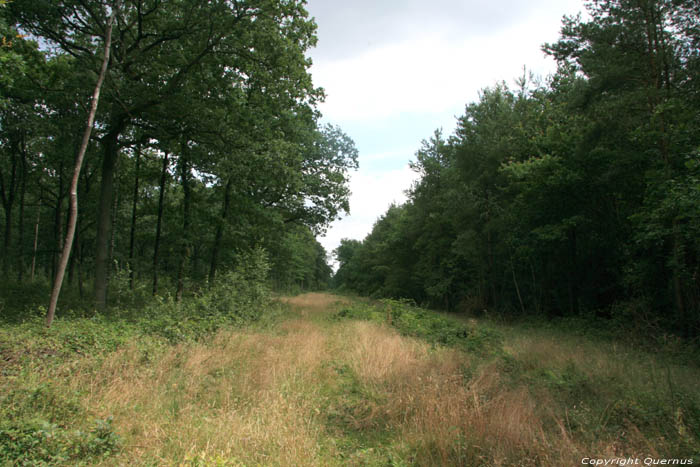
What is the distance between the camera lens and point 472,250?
22.4 m

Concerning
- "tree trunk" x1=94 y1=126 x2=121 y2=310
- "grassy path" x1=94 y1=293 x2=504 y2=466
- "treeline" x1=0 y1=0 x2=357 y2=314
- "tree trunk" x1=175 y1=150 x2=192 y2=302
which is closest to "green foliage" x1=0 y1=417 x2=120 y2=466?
"grassy path" x1=94 y1=293 x2=504 y2=466

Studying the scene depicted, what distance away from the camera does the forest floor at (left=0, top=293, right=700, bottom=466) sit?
3670 millimetres

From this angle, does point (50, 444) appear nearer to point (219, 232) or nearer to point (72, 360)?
point (72, 360)

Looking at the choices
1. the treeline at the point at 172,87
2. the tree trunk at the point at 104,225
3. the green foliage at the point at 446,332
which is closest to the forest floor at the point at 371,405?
the green foliage at the point at 446,332

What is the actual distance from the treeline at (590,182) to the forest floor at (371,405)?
5.48 meters

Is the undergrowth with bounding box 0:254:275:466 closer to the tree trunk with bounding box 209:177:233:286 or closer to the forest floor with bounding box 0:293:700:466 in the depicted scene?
the forest floor with bounding box 0:293:700:466

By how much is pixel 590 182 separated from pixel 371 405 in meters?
15.0

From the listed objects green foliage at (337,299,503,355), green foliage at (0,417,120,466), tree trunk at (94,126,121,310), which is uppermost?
tree trunk at (94,126,121,310)

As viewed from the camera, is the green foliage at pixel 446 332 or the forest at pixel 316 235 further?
the green foliage at pixel 446 332

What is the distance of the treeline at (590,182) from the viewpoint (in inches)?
405

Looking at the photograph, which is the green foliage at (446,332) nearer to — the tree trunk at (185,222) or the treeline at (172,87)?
the treeline at (172,87)

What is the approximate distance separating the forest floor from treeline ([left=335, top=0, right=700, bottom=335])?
5.48m

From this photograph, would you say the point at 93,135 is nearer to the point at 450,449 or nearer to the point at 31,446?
the point at 31,446

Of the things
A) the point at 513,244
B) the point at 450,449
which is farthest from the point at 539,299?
the point at 450,449
